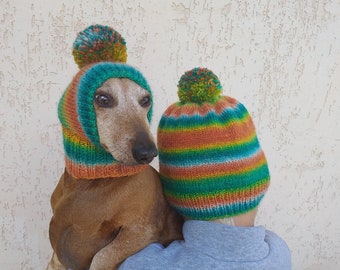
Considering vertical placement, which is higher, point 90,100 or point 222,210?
point 90,100

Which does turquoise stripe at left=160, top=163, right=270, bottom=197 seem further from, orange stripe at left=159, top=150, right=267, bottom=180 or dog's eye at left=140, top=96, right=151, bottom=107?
dog's eye at left=140, top=96, right=151, bottom=107

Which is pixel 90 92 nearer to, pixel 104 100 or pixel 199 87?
pixel 104 100

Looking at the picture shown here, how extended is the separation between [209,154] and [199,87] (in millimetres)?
125

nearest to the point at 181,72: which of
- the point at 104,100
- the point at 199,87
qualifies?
the point at 199,87

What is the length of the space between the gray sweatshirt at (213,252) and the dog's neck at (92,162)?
147mm

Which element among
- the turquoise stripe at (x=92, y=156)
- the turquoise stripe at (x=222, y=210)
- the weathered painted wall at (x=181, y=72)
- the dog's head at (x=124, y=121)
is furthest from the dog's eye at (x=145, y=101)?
the weathered painted wall at (x=181, y=72)

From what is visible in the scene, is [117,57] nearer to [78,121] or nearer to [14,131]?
[78,121]

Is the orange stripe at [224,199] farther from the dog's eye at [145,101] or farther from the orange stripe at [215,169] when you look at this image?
the dog's eye at [145,101]

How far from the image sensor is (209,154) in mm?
667

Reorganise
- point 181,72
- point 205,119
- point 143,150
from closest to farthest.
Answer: point 143,150 < point 205,119 < point 181,72

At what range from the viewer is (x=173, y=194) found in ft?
2.37

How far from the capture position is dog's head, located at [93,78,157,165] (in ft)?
1.91

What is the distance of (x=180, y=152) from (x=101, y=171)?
139 millimetres

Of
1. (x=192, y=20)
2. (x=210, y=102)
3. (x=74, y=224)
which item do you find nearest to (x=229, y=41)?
(x=192, y=20)
